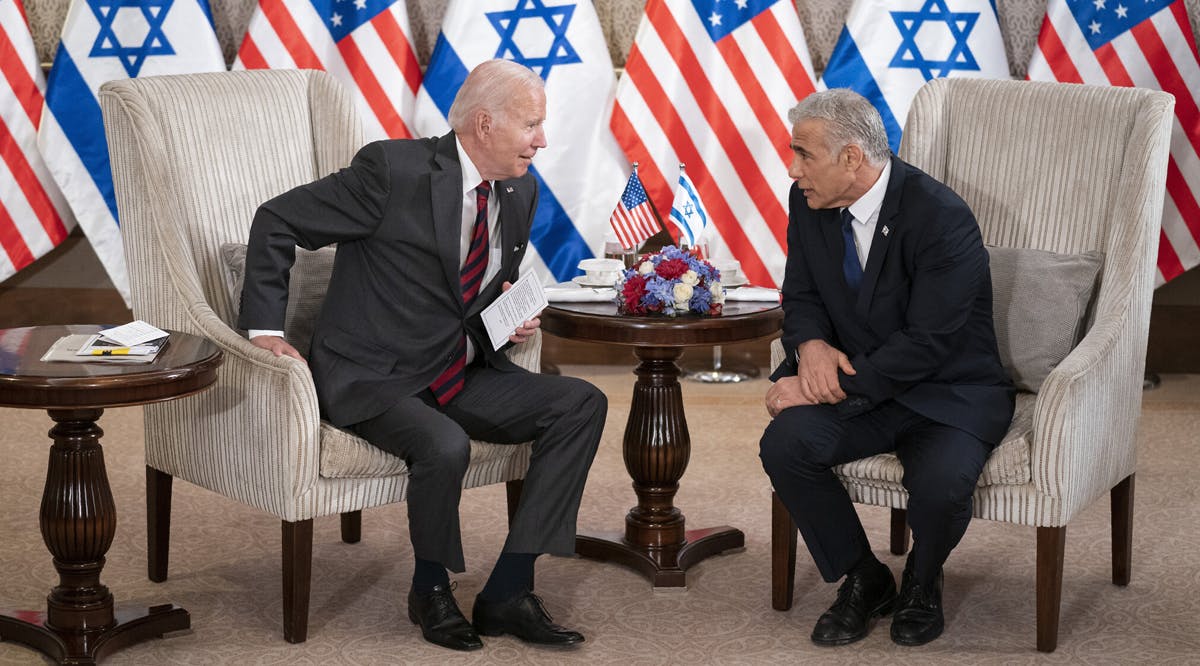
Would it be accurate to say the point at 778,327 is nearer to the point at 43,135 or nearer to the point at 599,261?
the point at 599,261

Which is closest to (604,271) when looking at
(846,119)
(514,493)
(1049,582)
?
(514,493)

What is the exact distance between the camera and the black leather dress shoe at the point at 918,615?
3.51 meters

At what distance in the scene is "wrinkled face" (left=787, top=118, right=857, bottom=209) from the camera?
3.54 metres

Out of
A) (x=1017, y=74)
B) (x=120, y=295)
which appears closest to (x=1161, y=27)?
(x=1017, y=74)

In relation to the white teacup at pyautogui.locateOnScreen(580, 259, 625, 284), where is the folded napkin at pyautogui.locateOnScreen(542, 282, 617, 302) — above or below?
below

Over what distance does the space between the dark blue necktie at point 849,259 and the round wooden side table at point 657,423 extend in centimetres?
29

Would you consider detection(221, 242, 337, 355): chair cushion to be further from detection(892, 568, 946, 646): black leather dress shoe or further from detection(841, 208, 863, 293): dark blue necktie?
detection(892, 568, 946, 646): black leather dress shoe

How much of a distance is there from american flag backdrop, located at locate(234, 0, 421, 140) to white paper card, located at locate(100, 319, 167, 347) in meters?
2.77

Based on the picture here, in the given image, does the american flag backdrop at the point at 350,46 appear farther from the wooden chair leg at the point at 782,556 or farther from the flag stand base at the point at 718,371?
the wooden chair leg at the point at 782,556

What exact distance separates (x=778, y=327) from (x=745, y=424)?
175cm

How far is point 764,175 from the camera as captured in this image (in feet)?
20.2

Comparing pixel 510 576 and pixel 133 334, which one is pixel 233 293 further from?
pixel 510 576

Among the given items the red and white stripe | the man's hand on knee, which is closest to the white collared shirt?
the man's hand on knee

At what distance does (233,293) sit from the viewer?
3867 millimetres
